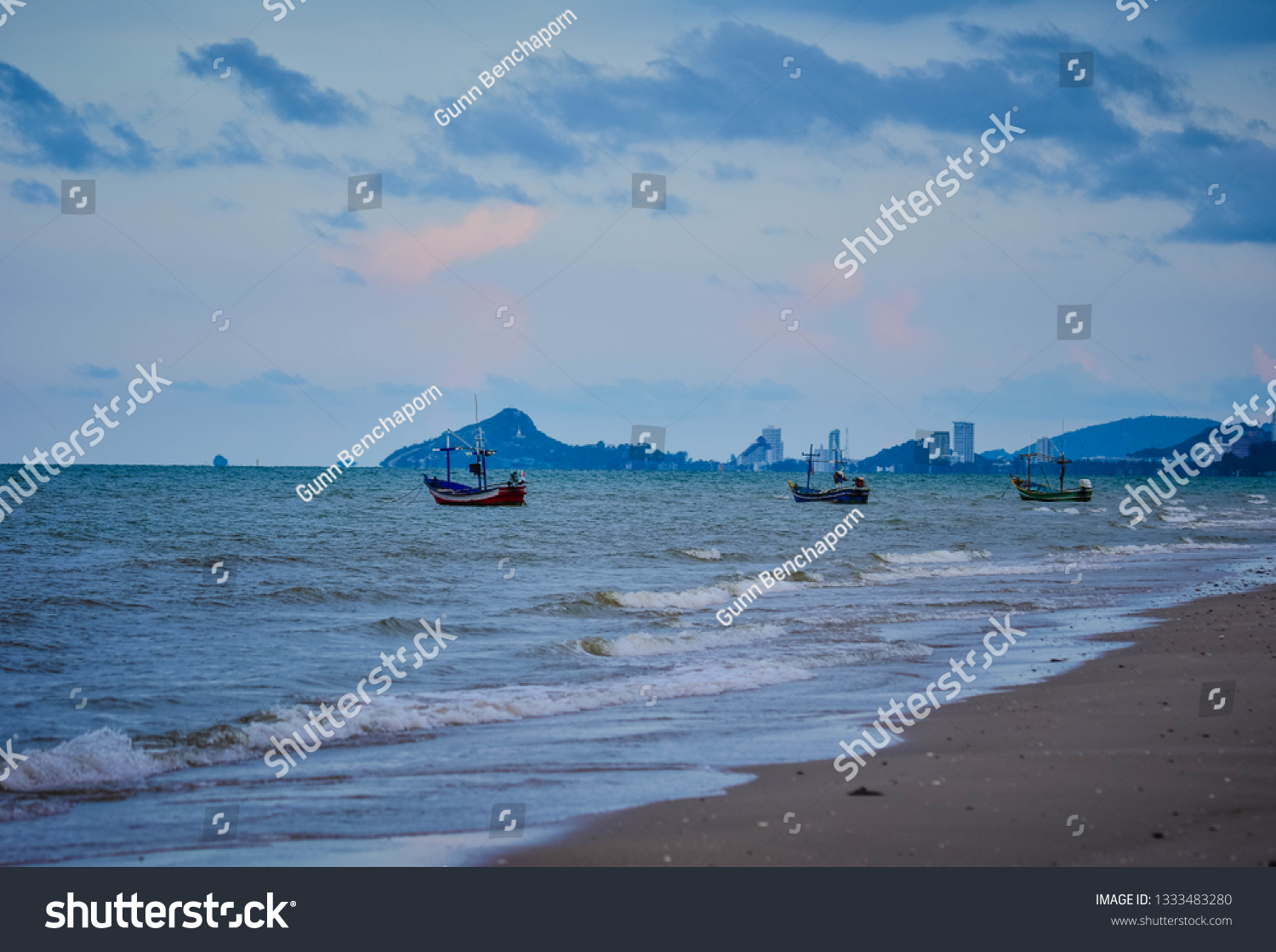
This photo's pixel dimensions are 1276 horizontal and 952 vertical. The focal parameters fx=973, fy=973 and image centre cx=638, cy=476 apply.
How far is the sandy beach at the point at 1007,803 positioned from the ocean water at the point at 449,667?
63 centimetres

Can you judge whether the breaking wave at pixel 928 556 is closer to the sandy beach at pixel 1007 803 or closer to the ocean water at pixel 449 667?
the ocean water at pixel 449 667

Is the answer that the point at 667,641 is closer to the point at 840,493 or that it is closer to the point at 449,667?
the point at 449,667

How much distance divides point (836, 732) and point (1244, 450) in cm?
22154

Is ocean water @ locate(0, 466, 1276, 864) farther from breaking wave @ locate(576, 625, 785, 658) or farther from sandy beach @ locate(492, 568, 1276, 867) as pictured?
sandy beach @ locate(492, 568, 1276, 867)

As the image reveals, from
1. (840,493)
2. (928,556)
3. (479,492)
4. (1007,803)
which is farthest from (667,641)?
(840,493)

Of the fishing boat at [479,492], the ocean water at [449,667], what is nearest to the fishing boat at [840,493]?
the fishing boat at [479,492]

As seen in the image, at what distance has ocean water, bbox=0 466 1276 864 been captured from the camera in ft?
26.7

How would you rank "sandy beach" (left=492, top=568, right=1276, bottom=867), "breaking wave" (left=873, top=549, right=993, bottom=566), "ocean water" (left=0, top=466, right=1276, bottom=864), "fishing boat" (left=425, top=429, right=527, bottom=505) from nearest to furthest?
"sandy beach" (left=492, top=568, right=1276, bottom=867), "ocean water" (left=0, top=466, right=1276, bottom=864), "breaking wave" (left=873, top=549, right=993, bottom=566), "fishing boat" (left=425, top=429, right=527, bottom=505)

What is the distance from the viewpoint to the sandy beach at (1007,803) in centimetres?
669

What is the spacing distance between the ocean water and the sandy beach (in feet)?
2.08

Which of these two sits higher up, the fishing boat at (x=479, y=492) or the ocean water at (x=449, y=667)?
the fishing boat at (x=479, y=492)

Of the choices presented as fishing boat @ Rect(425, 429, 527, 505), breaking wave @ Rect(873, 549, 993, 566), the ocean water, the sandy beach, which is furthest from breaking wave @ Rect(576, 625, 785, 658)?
fishing boat @ Rect(425, 429, 527, 505)

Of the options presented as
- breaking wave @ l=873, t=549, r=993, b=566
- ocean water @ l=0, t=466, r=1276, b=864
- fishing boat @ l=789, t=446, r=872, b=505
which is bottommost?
ocean water @ l=0, t=466, r=1276, b=864
